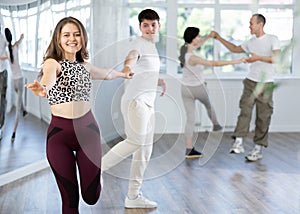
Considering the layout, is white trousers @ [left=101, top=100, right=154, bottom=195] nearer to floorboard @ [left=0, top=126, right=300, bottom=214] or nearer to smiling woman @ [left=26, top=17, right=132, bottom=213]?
floorboard @ [left=0, top=126, right=300, bottom=214]

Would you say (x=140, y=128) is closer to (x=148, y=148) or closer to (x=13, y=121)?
(x=148, y=148)

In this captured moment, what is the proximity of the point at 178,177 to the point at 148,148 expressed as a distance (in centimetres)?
112

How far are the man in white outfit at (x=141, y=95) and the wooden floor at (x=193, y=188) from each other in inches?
15.9

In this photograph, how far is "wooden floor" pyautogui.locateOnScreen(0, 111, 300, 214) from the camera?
12.1 feet

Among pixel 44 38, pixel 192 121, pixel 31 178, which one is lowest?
pixel 31 178

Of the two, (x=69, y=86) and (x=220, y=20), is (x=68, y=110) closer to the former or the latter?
(x=69, y=86)

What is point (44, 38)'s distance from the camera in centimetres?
495

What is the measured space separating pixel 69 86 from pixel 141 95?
83 cm

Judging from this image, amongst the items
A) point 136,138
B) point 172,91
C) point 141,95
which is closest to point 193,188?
point 136,138

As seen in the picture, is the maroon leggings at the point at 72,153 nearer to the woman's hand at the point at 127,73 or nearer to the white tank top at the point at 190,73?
the woman's hand at the point at 127,73

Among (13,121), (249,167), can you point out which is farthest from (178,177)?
(13,121)

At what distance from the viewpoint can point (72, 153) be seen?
2.70 meters

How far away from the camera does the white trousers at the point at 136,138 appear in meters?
3.46

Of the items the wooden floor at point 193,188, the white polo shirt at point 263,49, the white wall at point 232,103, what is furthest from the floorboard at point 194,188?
the white wall at point 232,103
